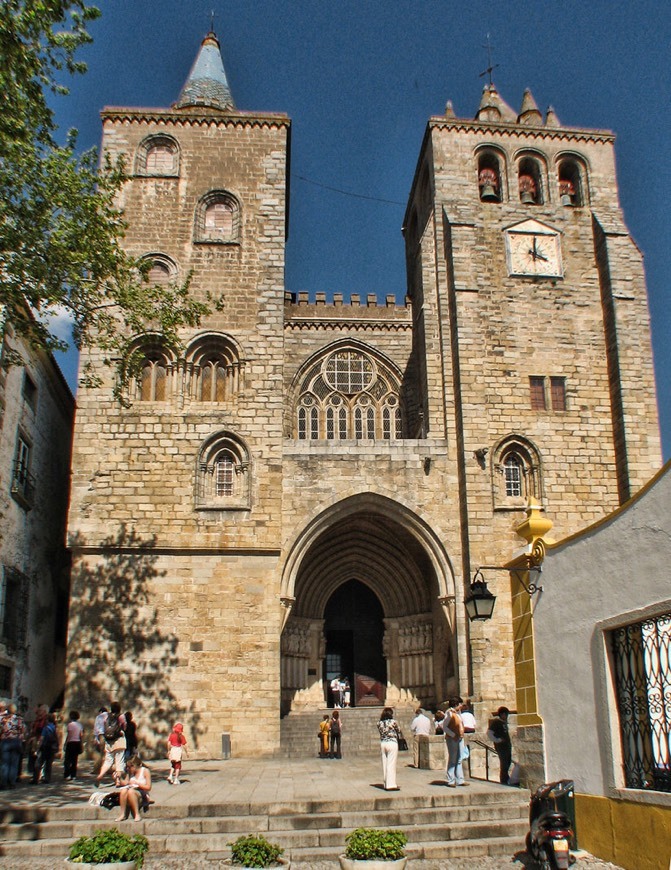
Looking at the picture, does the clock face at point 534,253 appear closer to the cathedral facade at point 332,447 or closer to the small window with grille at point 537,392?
the cathedral facade at point 332,447

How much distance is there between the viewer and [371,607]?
72.8ft

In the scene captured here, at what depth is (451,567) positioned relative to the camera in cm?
1833

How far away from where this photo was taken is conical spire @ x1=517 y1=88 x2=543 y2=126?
2636cm

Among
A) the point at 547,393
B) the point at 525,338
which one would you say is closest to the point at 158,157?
the point at 525,338

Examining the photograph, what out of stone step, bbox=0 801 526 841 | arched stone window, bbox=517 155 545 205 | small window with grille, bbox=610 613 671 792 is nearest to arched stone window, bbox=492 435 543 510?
arched stone window, bbox=517 155 545 205

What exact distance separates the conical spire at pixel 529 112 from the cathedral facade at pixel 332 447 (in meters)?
4.25

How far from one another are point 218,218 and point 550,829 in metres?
16.2

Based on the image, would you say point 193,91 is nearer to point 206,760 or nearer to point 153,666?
point 153,666

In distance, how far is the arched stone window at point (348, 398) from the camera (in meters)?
23.3

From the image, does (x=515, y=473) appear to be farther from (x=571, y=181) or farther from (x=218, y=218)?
(x=218, y=218)

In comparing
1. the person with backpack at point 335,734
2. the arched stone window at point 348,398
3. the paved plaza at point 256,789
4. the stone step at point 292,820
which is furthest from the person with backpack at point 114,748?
the arched stone window at point 348,398

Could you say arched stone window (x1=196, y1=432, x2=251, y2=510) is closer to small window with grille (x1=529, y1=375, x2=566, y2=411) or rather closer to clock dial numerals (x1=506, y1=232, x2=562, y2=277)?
small window with grille (x1=529, y1=375, x2=566, y2=411)

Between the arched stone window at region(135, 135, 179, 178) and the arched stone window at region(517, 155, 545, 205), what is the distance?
29.1ft

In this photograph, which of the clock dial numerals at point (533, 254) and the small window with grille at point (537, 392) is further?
the clock dial numerals at point (533, 254)
